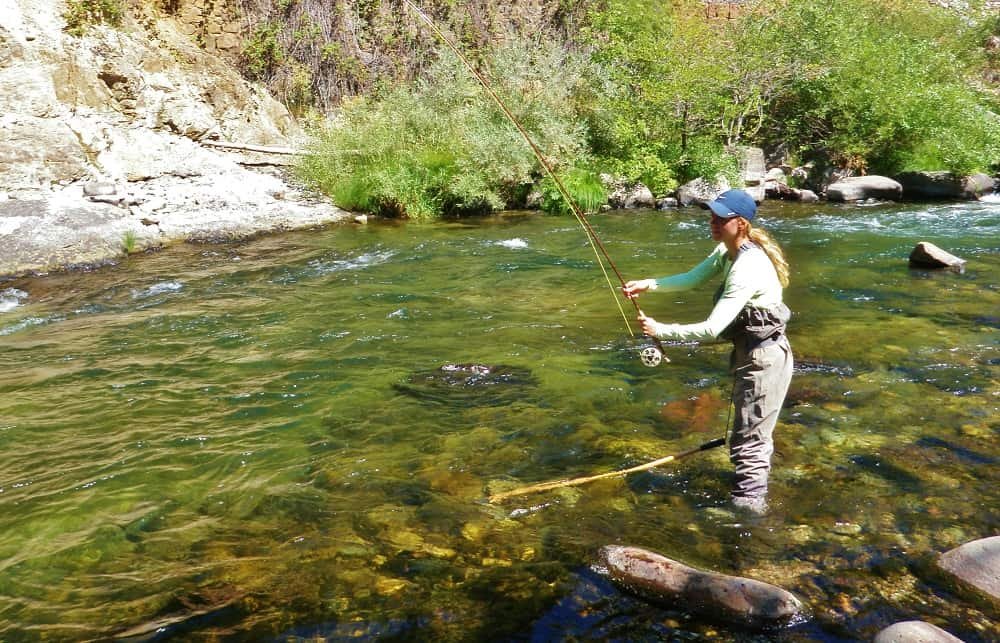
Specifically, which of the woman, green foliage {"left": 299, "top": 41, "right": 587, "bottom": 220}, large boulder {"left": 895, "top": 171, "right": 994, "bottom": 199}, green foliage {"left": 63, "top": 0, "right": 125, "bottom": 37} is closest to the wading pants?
the woman

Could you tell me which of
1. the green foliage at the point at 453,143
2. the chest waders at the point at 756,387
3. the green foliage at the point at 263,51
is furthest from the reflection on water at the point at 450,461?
the green foliage at the point at 263,51

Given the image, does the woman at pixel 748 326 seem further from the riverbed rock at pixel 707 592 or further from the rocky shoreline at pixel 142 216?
the rocky shoreline at pixel 142 216

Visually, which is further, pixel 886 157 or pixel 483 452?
pixel 886 157

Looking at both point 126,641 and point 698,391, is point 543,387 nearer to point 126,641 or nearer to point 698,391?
point 698,391

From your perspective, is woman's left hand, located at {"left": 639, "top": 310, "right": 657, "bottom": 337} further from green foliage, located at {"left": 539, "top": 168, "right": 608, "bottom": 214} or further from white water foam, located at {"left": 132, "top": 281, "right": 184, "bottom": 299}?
green foliage, located at {"left": 539, "top": 168, "right": 608, "bottom": 214}

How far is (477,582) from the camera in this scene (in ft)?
12.6

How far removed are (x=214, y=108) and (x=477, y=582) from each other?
18.4 meters

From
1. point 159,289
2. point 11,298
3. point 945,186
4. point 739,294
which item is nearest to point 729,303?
point 739,294

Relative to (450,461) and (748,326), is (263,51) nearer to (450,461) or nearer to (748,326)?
(450,461)

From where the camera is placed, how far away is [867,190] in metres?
18.4

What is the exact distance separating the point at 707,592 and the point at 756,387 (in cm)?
139

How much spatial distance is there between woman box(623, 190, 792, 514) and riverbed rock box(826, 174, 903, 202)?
626 inches

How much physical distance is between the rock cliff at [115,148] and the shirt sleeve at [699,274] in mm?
11136

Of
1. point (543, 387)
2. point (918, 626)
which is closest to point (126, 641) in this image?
point (918, 626)
